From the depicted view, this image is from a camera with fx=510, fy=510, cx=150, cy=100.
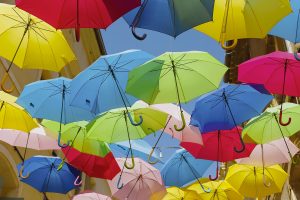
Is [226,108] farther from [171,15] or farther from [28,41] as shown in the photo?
[28,41]

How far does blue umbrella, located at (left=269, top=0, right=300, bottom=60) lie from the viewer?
5711 millimetres

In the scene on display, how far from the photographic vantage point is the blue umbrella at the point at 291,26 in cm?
571

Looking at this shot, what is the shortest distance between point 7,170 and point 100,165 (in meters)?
3.97

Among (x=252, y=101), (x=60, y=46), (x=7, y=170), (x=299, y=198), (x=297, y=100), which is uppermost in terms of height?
(x=60, y=46)

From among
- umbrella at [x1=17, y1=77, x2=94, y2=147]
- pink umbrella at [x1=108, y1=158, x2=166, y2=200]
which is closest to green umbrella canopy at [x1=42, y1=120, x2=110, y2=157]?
umbrella at [x1=17, y1=77, x2=94, y2=147]

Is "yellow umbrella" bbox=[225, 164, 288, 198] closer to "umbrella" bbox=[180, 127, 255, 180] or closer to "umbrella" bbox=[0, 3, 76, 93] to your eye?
"umbrella" bbox=[180, 127, 255, 180]

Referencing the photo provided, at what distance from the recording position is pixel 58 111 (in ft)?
24.5

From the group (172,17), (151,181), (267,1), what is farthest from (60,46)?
(151,181)

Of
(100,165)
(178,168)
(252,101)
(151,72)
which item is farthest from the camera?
(178,168)

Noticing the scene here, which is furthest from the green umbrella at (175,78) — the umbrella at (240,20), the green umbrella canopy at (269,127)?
the green umbrella canopy at (269,127)

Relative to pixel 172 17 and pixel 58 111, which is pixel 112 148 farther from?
pixel 172 17

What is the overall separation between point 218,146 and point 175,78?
6.67 ft

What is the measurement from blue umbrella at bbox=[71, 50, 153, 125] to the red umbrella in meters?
1.88

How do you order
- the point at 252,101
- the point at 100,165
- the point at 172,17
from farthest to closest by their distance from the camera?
the point at 100,165, the point at 252,101, the point at 172,17
